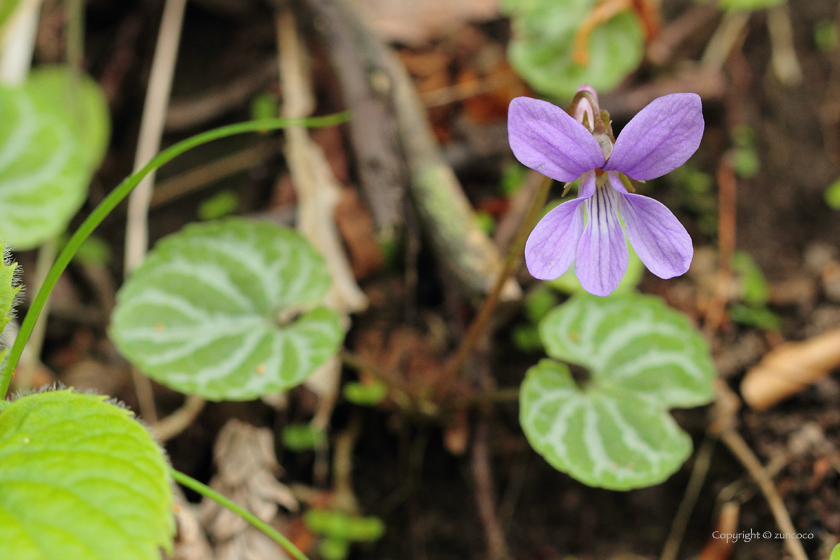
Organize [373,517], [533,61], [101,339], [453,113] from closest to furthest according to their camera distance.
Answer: [373,517] < [101,339] < [533,61] < [453,113]

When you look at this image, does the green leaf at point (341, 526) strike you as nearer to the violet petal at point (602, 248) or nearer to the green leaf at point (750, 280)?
the violet petal at point (602, 248)

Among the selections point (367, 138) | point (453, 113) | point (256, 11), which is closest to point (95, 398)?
point (367, 138)

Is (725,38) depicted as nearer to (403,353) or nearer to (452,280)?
(452,280)

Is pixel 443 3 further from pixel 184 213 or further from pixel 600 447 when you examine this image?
pixel 600 447

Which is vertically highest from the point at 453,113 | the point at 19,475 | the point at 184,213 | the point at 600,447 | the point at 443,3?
the point at 443,3

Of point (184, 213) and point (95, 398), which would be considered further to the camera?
point (184, 213)

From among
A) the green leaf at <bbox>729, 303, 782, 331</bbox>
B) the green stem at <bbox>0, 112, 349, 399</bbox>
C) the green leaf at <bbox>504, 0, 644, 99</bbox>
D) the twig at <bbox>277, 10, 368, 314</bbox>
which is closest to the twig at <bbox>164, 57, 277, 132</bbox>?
the twig at <bbox>277, 10, 368, 314</bbox>
